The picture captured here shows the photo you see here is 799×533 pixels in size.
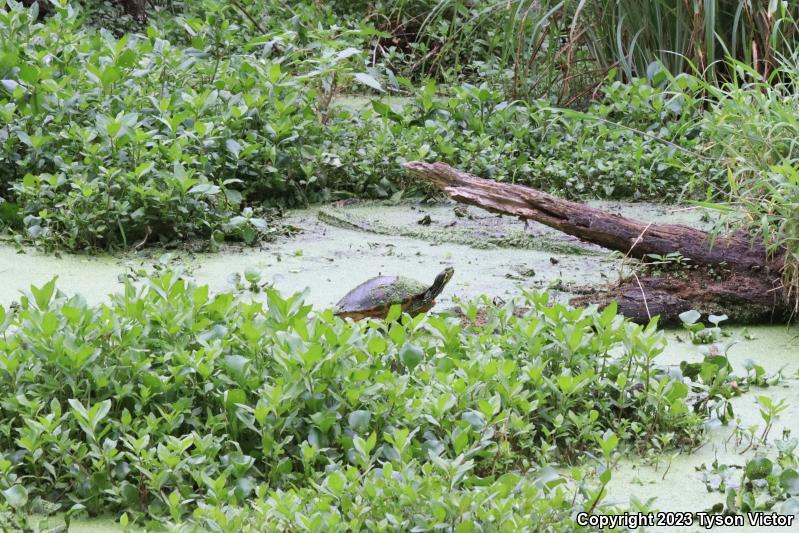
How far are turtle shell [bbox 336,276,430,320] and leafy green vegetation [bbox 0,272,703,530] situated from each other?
22.6 inches

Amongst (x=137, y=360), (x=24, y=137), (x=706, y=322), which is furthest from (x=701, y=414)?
(x=24, y=137)

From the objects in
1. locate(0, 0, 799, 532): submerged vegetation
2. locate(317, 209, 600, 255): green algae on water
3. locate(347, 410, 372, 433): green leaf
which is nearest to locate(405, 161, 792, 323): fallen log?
locate(0, 0, 799, 532): submerged vegetation

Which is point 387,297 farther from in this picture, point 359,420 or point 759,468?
point 759,468

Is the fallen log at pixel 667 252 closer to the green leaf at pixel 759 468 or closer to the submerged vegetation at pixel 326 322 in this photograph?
the submerged vegetation at pixel 326 322

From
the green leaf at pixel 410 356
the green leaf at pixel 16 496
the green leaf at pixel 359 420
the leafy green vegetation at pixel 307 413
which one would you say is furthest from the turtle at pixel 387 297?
the green leaf at pixel 16 496

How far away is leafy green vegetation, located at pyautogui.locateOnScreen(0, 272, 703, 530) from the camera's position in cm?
229

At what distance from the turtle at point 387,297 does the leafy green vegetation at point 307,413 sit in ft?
1.90

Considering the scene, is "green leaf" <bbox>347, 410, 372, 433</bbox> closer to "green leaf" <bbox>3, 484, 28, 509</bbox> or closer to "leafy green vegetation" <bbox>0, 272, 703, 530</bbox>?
"leafy green vegetation" <bbox>0, 272, 703, 530</bbox>

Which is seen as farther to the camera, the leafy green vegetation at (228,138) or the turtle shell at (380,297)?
the leafy green vegetation at (228,138)

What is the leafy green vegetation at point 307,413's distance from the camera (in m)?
2.29

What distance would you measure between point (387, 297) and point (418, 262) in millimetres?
889

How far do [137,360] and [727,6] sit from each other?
4.35 metres

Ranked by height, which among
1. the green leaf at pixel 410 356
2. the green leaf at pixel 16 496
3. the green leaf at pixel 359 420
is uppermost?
the green leaf at pixel 16 496

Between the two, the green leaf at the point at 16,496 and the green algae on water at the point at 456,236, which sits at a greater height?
the green leaf at the point at 16,496
